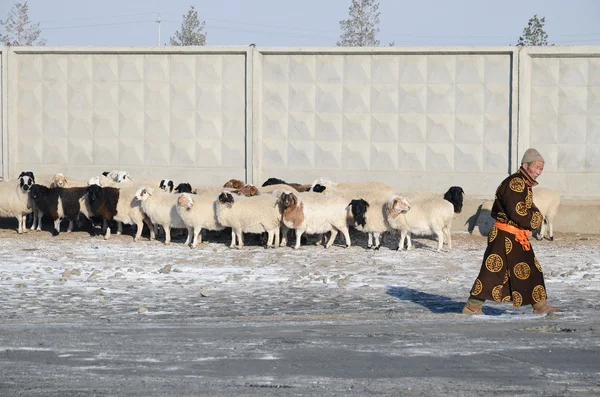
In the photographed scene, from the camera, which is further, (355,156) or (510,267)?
(355,156)

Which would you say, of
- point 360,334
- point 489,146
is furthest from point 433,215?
point 360,334

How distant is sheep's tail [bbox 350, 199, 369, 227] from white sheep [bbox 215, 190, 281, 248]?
1270 mm

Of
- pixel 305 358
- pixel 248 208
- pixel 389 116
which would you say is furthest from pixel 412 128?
pixel 305 358

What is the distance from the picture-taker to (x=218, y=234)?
1875cm

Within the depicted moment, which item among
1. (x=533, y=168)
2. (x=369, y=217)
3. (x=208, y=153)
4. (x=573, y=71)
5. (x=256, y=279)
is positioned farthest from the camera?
(x=208, y=153)

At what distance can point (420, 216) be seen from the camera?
54.2 feet

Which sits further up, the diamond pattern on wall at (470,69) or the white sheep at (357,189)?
the diamond pattern on wall at (470,69)

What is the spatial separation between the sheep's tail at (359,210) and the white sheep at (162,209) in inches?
116

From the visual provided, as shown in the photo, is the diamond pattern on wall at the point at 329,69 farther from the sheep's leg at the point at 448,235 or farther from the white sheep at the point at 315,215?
the sheep's leg at the point at 448,235

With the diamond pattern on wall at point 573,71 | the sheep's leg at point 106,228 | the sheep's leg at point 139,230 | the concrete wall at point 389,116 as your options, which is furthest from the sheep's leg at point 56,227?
the diamond pattern on wall at point 573,71

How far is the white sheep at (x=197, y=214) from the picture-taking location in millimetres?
17161

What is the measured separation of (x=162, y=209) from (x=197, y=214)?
865mm

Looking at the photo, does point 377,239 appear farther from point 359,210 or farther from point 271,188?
point 271,188

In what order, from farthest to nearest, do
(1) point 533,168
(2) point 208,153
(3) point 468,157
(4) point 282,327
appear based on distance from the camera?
(2) point 208,153 → (3) point 468,157 → (1) point 533,168 → (4) point 282,327
